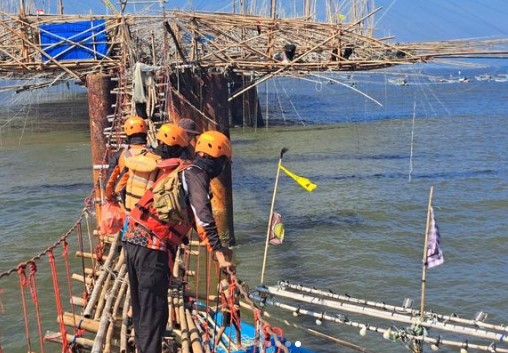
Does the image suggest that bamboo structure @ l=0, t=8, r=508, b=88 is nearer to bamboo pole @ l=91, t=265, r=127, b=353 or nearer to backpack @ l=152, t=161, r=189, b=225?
bamboo pole @ l=91, t=265, r=127, b=353

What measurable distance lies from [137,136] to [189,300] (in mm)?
2093

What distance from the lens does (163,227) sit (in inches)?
237

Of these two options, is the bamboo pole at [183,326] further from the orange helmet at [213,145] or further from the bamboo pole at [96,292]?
the orange helmet at [213,145]

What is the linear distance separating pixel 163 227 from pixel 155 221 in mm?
89

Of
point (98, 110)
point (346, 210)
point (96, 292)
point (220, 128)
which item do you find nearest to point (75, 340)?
point (96, 292)

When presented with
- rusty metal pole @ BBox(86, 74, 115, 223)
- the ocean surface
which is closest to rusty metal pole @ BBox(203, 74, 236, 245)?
the ocean surface

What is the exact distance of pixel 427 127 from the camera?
40562 mm

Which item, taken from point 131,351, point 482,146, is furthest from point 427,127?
point 131,351

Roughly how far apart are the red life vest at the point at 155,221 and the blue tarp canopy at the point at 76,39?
10443mm

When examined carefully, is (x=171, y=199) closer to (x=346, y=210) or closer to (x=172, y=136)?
(x=172, y=136)

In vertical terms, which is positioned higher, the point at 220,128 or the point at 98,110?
the point at 98,110

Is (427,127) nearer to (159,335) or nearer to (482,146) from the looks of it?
(482,146)

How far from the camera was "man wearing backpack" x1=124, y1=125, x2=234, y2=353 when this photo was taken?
19.1 feet

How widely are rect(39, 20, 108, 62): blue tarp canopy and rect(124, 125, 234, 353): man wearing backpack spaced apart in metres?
10.5
